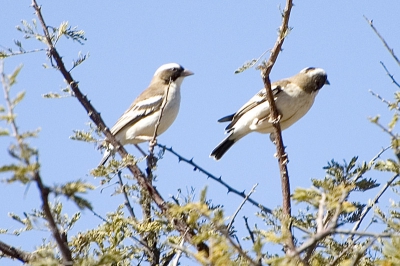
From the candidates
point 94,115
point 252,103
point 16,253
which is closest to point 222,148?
point 252,103

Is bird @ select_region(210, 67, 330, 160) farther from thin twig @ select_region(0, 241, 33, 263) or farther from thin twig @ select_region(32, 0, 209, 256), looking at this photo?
thin twig @ select_region(0, 241, 33, 263)

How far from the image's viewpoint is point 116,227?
3654 mm

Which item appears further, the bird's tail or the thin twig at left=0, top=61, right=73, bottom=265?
the bird's tail

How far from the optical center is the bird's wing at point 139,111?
7867 millimetres

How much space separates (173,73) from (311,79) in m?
1.77

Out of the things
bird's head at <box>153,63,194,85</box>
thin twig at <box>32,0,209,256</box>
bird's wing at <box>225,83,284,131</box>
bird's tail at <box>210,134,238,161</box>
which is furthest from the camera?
bird's head at <box>153,63,194,85</box>

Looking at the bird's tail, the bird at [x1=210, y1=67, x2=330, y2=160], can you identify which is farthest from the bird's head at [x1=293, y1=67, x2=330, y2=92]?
the bird's tail

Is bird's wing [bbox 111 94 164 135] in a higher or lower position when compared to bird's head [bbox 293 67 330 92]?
higher

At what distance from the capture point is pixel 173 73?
8594 mm

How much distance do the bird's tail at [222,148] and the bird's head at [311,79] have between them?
39.3 inches

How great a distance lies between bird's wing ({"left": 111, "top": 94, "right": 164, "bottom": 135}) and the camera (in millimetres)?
7867

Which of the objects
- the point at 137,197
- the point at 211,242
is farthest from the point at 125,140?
the point at 211,242

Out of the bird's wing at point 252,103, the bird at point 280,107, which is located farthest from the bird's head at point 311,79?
the bird's wing at point 252,103

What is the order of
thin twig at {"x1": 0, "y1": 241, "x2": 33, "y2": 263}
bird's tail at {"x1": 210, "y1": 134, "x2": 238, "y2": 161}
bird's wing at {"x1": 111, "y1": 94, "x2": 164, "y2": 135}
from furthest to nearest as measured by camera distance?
bird's tail at {"x1": 210, "y1": 134, "x2": 238, "y2": 161}
bird's wing at {"x1": 111, "y1": 94, "x2": 164, "y2": 135}
thin twig at {"x1": 0, "y1": 241, "x2": 33, "y2": 263}
